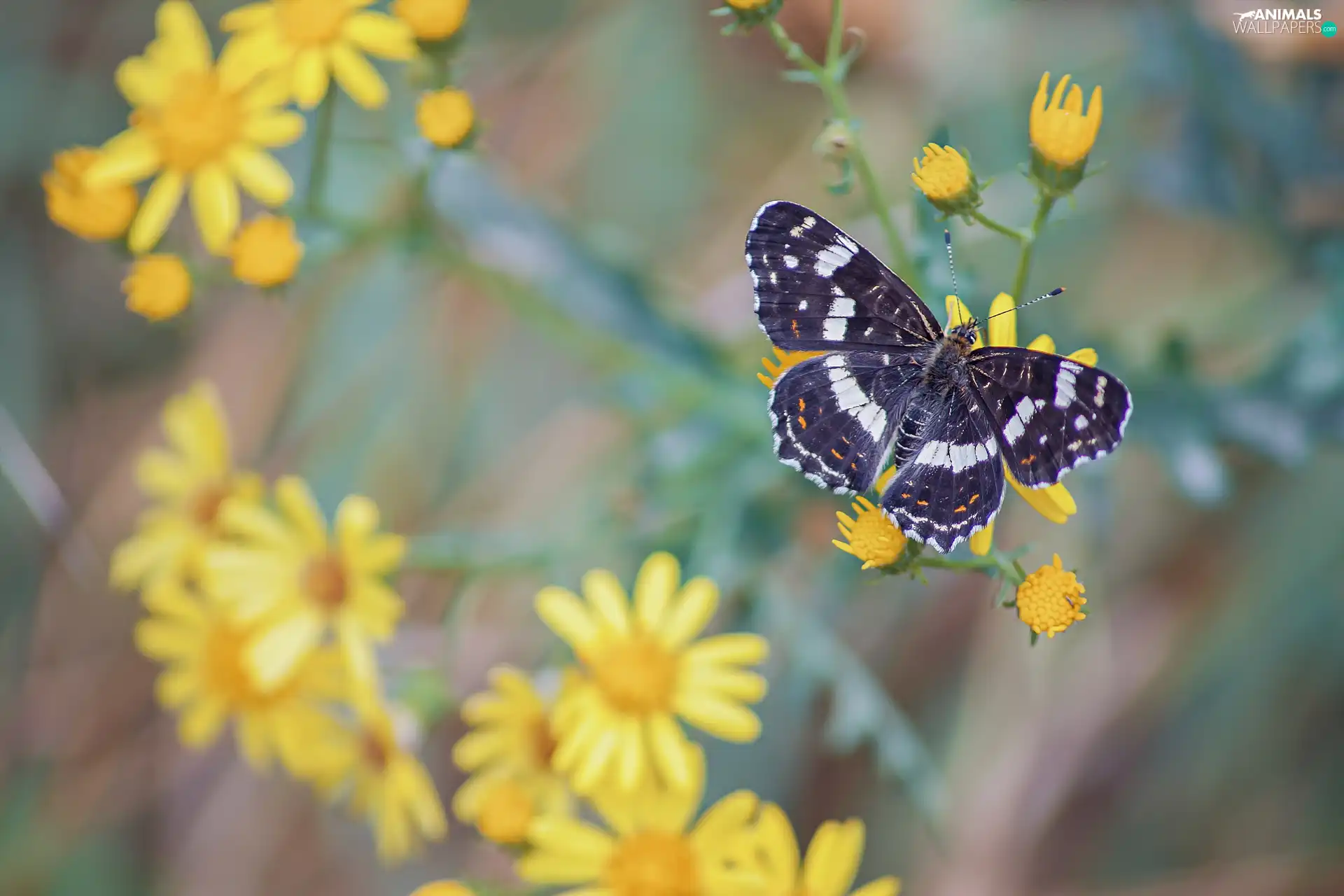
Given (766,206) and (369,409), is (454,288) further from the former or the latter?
(766,206)

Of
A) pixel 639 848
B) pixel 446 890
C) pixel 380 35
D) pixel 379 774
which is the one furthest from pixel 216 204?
pixel 639 848

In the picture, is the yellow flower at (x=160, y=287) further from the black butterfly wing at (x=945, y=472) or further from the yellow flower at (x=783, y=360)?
the black butterfly wing at (x=945, y=472)

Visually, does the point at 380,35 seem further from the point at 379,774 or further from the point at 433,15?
the point at 379,774

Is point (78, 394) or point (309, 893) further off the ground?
point (78, 394)

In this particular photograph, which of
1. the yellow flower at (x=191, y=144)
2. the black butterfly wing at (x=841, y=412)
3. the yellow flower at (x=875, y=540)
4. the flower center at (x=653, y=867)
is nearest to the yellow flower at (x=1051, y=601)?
the yellow flower at (x=875, y=540)

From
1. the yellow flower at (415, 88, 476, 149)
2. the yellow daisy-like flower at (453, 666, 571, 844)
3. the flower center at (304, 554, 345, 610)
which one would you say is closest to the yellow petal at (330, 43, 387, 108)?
A: the yellow flower at (415, 88, 476, 149)

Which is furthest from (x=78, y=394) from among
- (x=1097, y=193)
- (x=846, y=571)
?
(x=1097, y=193)
